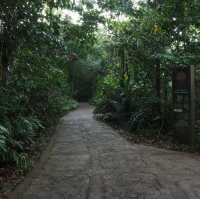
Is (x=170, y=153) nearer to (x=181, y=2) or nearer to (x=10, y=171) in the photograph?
(x=10, y=171)

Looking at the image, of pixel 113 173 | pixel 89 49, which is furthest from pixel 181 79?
pixel 89 49


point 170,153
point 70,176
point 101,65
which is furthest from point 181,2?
point 101,65

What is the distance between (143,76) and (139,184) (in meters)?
5.74

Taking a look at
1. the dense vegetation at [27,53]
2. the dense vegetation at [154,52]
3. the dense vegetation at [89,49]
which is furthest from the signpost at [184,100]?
the dense vegetation at [27,53]

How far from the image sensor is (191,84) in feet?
23.0

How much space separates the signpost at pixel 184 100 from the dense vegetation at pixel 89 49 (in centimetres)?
55

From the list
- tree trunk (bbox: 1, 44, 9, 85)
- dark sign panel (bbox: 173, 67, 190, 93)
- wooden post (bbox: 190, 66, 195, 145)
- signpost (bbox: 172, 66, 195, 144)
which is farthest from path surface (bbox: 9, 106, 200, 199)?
tree trunk (bbox: 1, 44, 9, 85)

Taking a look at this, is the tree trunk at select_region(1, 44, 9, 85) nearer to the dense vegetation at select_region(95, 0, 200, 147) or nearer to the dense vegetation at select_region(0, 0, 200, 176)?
the dense vegetation at select_region(0, 0, 200, 176)

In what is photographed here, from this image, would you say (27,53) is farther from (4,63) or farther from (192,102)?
(192,102)

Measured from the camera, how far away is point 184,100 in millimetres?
7359

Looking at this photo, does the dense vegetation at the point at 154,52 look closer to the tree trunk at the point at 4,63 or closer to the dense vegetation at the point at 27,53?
the dense vegetation at the point at 27,53

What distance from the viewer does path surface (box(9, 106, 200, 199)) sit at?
4.15 m

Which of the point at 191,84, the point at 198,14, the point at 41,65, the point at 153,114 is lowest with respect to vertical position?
the point at 153,114

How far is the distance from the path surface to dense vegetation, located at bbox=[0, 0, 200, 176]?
904mm
